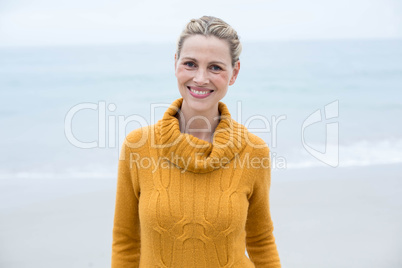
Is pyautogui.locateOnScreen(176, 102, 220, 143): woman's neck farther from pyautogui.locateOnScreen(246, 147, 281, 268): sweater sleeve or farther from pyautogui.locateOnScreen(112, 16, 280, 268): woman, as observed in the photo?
pyautogui.locateOnScreen(246, 147, 281, 268): sweater sleeve

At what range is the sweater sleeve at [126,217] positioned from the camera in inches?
62.6

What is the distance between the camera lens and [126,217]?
1.63 meters

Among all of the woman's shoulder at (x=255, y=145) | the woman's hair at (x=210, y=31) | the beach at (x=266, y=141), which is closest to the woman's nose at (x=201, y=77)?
the woman's hair at (x=210, y=31)

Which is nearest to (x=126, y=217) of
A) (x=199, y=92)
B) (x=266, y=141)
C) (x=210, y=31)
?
(x=199, y=92)

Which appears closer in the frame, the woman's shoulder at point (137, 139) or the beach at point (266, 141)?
the woman's shoulder at point (137, 139)

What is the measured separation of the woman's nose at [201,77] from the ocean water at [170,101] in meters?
2.44

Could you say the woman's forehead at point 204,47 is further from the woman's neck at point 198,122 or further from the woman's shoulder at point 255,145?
the woman's shoulder at point 255,145

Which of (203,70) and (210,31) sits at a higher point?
(210,31)

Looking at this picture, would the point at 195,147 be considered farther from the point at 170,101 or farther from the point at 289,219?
the point at 170,101

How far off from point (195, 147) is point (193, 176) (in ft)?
0.35

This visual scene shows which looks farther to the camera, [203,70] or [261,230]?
[261,230]

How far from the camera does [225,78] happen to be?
158cm

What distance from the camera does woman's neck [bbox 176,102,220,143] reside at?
1.65 meters

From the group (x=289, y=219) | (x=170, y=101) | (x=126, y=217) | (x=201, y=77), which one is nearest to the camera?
(x=201, y=77)
